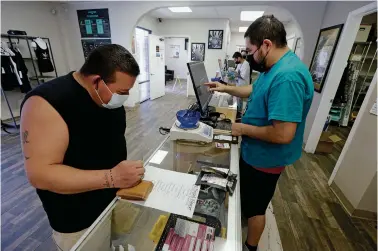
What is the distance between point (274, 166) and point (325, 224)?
1.31 metres

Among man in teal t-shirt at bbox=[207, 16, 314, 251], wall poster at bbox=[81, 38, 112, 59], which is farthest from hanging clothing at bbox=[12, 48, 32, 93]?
man in teal t-shirt at bbox=[207, 16, 314, 251]

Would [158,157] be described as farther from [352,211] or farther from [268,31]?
[352,211]

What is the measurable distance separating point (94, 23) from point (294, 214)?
5661mm

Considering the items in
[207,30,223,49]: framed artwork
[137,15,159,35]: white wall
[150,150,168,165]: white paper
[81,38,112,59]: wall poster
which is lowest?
[150,150,168,165]: white paper

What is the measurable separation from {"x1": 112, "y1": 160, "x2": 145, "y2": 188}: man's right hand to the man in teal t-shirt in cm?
66

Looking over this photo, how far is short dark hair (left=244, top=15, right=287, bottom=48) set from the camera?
0.94 metres

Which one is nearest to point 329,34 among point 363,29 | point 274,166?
point 363,29

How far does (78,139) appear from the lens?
0.73m

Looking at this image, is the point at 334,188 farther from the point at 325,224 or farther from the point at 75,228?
the point at 75,228

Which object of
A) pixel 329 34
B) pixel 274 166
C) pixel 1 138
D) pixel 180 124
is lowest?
pixel 1 138

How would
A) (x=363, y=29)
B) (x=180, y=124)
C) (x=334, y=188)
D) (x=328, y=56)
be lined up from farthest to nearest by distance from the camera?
(x=363, y=29) → (x=328, y=56) → (x=334, y=188) → (x=180, y=124)

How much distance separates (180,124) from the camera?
1253mm

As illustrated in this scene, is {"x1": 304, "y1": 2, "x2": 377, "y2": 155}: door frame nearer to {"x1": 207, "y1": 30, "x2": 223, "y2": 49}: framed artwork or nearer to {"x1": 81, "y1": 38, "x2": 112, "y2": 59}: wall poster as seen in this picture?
{"x1": 207, "y1": 30, "x2": 223, "y2": 49}: framed artwork

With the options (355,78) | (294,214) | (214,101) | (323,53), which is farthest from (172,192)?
(355,78)
